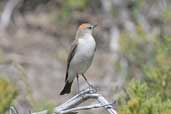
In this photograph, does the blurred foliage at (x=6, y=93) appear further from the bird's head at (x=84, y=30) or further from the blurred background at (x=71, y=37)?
the blurred background at (x=71, y=37)

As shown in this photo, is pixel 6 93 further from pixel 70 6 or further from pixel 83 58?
pixel 70 6

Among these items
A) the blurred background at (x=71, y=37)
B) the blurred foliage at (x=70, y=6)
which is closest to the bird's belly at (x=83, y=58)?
the blurred background at (x=71, y=37)

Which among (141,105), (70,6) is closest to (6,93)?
(141,105)

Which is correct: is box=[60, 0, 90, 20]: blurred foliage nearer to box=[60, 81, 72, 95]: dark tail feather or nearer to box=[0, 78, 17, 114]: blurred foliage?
box=[60, 81, 72, 95]: dark tail feather

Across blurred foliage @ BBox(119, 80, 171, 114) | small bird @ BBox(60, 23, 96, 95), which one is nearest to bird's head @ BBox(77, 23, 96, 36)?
small bird @ BBox(60, 23, 96, 95)

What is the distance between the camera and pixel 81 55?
543cm

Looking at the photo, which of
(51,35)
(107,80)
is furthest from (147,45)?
(51,35)

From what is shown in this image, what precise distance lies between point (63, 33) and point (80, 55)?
221 inches

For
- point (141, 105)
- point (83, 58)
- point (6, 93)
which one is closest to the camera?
point (6, 93)

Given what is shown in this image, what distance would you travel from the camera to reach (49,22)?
11094mm

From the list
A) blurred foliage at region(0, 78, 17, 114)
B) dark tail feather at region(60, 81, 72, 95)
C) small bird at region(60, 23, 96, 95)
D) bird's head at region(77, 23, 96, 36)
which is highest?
bird's head at region(77, 23, 96, 36)

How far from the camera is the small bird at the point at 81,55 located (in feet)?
17.6

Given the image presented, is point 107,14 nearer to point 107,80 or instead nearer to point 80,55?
point 107,80

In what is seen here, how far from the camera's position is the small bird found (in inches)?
211
